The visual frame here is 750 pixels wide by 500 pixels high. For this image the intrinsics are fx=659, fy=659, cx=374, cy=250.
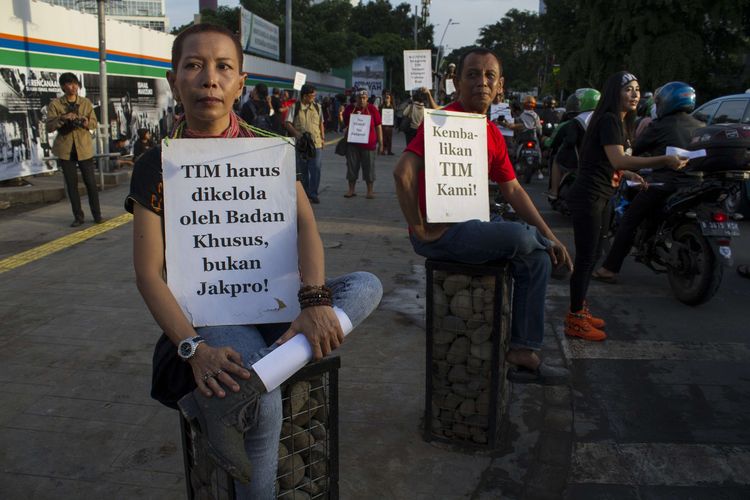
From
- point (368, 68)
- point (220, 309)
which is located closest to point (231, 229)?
point (220, 309)

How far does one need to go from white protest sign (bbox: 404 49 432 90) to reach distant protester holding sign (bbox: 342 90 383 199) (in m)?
0.77

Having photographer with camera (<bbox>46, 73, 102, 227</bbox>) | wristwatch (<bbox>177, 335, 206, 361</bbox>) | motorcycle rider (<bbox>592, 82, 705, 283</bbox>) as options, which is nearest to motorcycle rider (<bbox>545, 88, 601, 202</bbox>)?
motorcycle rider (<bbox>592, 82, 705, 283</bbox>)

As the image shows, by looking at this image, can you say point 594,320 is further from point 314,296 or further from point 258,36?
point 258,36

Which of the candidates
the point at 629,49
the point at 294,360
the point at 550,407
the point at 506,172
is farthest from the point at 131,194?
the point at 629,49

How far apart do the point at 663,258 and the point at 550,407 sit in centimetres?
271

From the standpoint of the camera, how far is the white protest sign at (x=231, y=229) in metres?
1.96

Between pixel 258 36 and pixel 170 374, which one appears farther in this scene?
pixel 258 36

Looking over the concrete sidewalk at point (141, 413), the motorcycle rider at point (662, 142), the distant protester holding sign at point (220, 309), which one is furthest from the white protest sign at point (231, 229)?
the motorcycle rider at point (662, 142)

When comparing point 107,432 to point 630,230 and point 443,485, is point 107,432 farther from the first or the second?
point 630,230

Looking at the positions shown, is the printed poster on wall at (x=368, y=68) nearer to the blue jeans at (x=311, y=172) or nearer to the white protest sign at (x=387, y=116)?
the white protest sign at (x=387, y=116)

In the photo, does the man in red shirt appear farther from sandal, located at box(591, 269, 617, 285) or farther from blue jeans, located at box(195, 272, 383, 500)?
sandal, located at box(591, 269, 617, 285)

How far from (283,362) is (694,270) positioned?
4544 mm

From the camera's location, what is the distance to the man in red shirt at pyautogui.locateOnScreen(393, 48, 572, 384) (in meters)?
2.85

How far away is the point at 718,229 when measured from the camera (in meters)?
5.07
